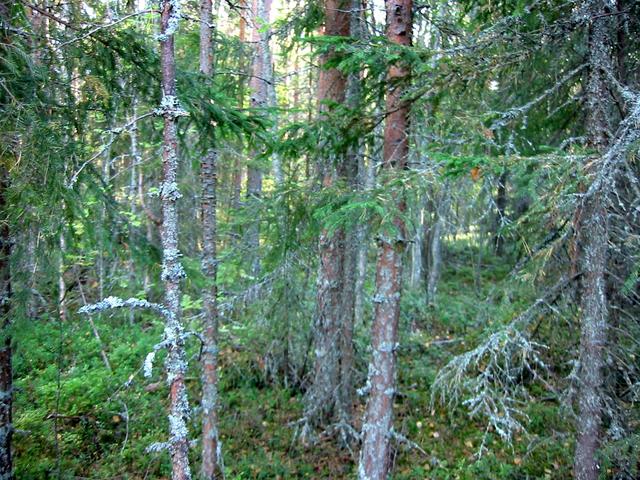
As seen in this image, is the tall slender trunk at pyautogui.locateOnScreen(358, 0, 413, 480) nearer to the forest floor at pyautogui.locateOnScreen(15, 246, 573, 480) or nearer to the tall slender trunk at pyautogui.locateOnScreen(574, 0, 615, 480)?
the forest floor at pyautogui.locateOnScreen(15, 246, 573, 480)

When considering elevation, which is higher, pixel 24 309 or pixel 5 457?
pixel 24 309

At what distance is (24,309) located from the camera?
4.97 meters

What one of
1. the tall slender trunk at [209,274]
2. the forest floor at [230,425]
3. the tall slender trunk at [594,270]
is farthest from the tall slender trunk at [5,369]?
the tall slender trunk at [594,270]

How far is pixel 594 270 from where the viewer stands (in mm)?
5180

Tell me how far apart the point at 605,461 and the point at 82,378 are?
8167 millimetres

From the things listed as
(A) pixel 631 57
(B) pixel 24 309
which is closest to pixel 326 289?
(B) pixel 24 309

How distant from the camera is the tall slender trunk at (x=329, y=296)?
24.1 feet

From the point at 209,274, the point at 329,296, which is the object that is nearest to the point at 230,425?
the point at 329,296

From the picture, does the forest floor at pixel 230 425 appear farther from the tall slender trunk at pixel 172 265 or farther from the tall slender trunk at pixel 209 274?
the tall slender trunk at pixel 172 265

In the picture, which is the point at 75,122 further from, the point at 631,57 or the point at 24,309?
the point at 631,57

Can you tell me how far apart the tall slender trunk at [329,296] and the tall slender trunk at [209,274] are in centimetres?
191

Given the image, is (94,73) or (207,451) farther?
(207,451)

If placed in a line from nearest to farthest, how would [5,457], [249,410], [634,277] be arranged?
[634,277]
[5,457]
[249,410]

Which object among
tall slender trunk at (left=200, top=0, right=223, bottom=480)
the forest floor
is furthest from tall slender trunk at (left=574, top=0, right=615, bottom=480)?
tall slender trunk at (left=200, top=0, right=223, bottom=480)
